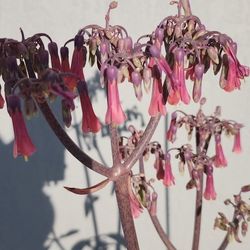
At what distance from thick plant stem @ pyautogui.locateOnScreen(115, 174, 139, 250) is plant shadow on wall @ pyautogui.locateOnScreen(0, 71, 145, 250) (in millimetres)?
979

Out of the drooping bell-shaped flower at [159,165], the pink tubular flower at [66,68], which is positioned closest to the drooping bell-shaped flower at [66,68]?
the pink tubular flower at [66,68]

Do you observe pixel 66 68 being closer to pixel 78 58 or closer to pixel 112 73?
pixel 78 58

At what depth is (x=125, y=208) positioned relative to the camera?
864 millimetres

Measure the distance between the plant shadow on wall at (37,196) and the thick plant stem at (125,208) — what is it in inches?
38.6

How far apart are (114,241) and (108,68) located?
151cm

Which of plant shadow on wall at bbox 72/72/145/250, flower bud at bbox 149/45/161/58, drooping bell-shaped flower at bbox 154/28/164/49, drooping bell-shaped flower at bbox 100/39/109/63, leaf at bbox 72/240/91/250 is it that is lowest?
leaf at bbox 72/240/91/250

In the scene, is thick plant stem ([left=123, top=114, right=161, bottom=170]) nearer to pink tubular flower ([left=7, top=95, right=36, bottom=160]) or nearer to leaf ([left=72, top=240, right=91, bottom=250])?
pink tubular flower ([left=7, top=95, right=36, bottom=160])

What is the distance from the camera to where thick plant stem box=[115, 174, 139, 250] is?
0.85 meters

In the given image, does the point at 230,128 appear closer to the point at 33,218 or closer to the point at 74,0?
the point at 74,0

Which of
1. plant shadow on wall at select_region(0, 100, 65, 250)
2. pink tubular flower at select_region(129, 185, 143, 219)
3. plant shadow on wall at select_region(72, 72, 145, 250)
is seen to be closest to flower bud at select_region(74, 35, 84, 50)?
pink tubular flower at select_region(129, 185, 143, 219)

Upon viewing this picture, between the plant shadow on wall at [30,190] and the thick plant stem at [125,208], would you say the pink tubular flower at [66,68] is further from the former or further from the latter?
the plant shadow on wall at [30,190]

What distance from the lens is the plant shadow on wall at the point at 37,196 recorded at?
74.3 inches

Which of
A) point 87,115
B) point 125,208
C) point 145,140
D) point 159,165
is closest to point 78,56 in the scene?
point 87,115

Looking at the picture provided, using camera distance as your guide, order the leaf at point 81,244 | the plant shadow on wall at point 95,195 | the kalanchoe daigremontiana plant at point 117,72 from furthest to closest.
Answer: the leaf at point 81,244 → the plant shadow on wall at point 95,195 → the kalanchoe daigremontiana plant at point 117,72
